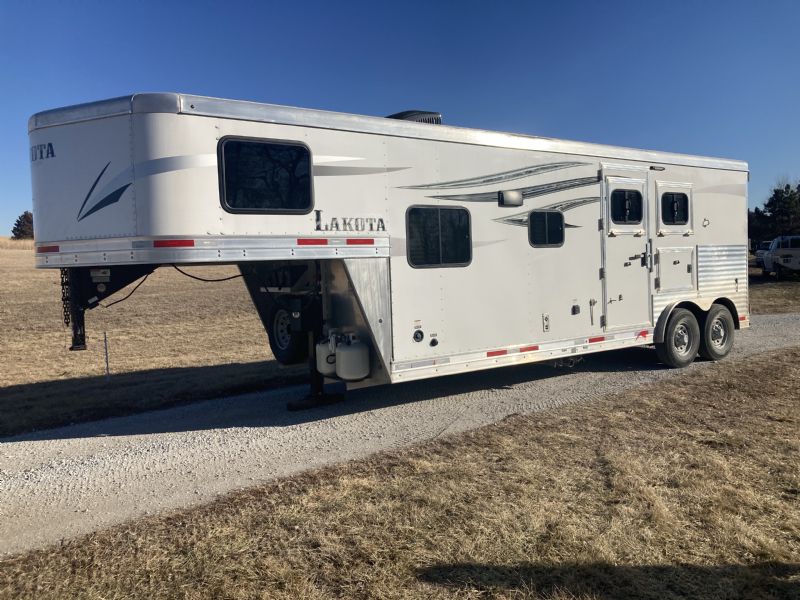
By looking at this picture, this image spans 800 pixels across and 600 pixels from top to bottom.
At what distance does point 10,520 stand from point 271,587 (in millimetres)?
2213

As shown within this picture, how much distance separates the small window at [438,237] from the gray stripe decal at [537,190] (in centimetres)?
14

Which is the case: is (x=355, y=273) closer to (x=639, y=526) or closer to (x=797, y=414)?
(x=639, y=526)

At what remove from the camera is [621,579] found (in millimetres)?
3418

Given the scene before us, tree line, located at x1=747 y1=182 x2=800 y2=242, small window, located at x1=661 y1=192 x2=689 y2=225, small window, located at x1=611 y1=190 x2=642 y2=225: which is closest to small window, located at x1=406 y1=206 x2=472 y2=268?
small window, located at x1=611 y1=190 x2=642 y2=225

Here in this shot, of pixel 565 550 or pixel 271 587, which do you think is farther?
pixel 565 550

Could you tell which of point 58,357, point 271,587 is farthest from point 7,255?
point 271,587

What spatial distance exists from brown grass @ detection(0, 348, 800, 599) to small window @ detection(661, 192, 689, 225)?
4.01 metres

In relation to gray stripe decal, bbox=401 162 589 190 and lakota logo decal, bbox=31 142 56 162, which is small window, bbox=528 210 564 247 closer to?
gray stripe decal, bbox=401 162 589 190

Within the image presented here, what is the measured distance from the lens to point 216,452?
5.81 m

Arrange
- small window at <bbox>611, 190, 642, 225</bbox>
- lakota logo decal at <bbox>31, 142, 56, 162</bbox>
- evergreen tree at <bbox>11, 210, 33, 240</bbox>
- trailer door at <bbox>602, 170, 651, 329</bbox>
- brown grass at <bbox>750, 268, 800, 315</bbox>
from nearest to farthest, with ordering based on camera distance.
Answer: lakota logo decal at <bbox>31, 142, 56, 162</bbox>
trailer door at <bbox>602, 170, 651, 329</bbox>
small window at <bbox>611, 190, 642, 225</bbox>
brown grass at <bbox>750, 268, 800, 315</bbox>
evergreen tree at <bbox>11, 210, 33, 240</bbox>

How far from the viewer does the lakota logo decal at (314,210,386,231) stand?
617 cm

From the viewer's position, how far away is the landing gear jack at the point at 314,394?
7184 mm

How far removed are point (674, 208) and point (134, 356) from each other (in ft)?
30.1

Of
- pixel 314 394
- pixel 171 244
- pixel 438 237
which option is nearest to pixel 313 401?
pixel 314 394
